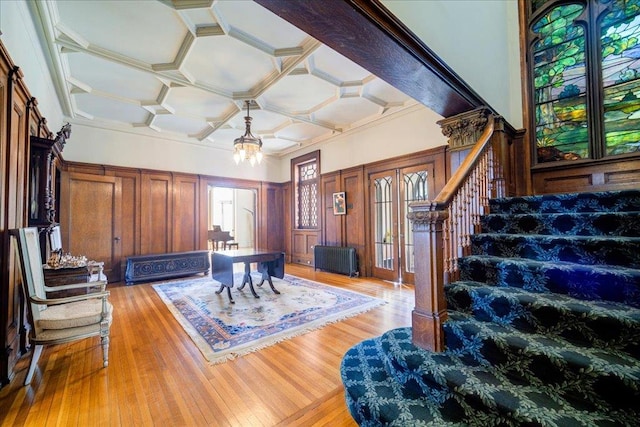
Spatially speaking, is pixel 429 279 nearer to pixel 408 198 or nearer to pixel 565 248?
pixel 565 248

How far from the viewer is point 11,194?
2.27 meters

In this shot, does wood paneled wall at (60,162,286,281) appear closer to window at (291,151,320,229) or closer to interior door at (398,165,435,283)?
window at (291,151,320,229)

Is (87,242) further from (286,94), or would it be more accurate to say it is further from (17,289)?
(286,94)

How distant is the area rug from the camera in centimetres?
274

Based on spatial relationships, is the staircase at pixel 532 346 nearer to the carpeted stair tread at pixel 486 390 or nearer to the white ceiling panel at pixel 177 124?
the carpeted stair tread at pixel 486 390

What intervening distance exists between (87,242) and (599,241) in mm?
7450

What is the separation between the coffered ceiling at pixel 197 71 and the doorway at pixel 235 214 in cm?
545

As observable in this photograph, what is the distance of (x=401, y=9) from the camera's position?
1.84 meters

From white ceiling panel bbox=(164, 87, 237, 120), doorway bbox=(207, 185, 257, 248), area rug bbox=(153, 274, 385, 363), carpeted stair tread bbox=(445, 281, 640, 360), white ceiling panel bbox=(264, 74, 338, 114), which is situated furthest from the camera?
doorway bbox=(207, 185, 257, 248)

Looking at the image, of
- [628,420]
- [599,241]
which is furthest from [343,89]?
[628,420]

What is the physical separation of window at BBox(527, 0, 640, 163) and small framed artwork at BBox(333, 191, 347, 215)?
3.64 m

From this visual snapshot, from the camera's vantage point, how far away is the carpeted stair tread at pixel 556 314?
1330 mm

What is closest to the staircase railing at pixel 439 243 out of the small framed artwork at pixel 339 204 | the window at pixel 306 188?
the small framed artwork at pixel 339 204

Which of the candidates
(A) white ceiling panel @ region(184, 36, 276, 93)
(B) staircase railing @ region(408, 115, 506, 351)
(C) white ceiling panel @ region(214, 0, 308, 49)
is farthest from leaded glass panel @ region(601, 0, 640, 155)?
(A) white ceiling panel @ region(184, 36, 276, 93)
